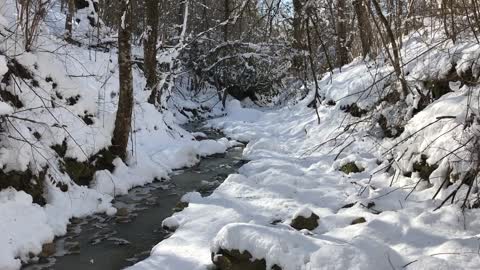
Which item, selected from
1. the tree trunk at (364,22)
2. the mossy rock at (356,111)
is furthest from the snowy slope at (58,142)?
the mossy rock at (356,111)

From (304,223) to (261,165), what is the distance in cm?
407

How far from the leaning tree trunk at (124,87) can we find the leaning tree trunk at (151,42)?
239 cm

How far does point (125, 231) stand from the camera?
6.39 m

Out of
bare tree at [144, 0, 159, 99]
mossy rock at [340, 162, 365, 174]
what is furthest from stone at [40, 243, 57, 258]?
bare tree at [144, 0, 159, 99]

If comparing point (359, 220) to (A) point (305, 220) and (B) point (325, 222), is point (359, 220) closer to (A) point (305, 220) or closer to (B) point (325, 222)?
(B) point (325, 222)

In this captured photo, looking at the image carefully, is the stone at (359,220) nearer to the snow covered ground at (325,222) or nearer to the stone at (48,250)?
the snow covered ground at (325,222)

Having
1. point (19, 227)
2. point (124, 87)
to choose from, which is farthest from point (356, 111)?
point (19, 227)

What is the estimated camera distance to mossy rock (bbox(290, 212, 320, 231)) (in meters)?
5.49

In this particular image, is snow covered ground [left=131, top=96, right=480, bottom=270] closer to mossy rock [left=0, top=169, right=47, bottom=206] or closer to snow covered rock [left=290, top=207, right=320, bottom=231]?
snow covered rock [left=290, top=207, right=320, bottom=231]

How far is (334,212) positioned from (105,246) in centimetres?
290

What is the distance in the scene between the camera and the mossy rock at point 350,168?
773 centimetres

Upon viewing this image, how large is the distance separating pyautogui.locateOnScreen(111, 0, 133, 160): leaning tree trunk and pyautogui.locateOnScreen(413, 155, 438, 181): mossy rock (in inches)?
208

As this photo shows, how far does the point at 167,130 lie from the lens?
12.2m

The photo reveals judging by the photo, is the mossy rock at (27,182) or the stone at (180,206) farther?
the stone at (180,206)
